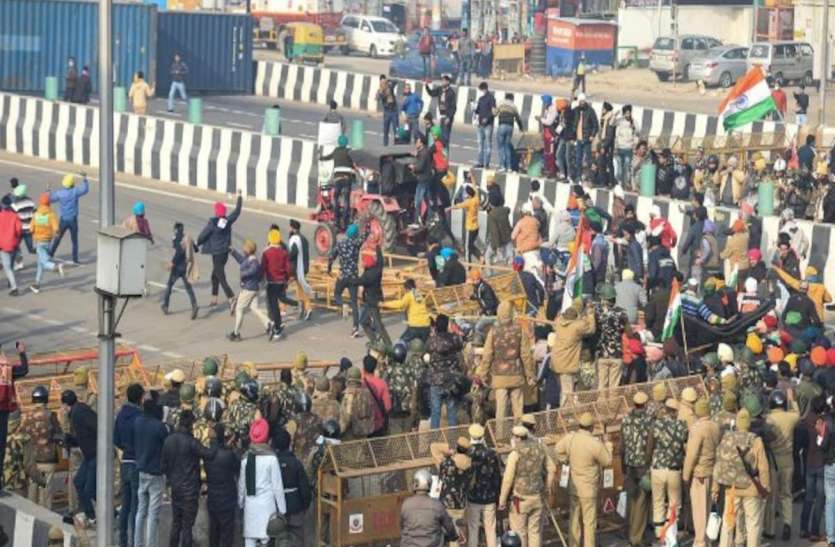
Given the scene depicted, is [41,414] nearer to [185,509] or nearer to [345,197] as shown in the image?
[185,509]

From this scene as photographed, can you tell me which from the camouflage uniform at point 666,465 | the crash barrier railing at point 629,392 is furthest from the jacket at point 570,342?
the camouflage uniform at point 666,465

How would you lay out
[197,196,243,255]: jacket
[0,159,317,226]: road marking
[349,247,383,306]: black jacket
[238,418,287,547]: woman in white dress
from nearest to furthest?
[238,418,287,547]: woman in white dress, [349,247,383,306]: black jacket, [197,196,243,255]: jacket, [0,159,317,226]: road marking

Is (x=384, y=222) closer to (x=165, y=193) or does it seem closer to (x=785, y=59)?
(x=165, y=193)

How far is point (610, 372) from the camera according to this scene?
70.6 ft

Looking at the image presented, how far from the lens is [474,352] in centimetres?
2203

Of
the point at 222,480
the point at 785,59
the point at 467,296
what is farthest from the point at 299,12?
the point at 222,480

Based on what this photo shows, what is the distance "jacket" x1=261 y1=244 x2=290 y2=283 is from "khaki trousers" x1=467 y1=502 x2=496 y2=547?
8537 mm

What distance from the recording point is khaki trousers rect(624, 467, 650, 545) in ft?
62.4

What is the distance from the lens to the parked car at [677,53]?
61281mm

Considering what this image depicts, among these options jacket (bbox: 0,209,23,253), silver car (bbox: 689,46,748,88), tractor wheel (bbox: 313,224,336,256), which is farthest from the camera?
silver car (bbox: 689,46,748,88)

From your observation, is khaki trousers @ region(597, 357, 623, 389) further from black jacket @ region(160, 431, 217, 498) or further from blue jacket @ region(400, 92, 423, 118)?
blue jacket @ region(400, 92, 423, 118)

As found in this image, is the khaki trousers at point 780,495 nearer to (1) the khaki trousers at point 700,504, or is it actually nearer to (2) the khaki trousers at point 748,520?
(2) the khaki trousers at point 748,520

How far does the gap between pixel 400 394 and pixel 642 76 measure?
44.8m

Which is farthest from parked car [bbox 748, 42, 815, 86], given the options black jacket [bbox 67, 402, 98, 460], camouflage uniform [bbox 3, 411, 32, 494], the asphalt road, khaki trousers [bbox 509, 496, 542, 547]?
black jacket [bbox 67, 402, 98, 460]
